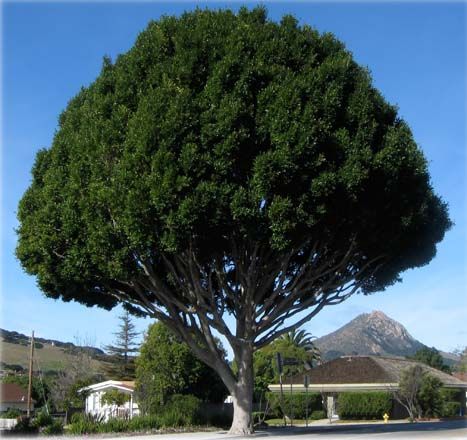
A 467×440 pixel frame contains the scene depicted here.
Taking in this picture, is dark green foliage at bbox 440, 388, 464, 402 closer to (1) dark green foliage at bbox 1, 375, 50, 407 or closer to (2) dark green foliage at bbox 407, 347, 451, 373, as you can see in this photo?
(2) dark green foliage at bbox 407, 347, 451, 373

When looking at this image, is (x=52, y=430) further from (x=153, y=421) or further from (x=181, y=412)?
(x=181, y=412)

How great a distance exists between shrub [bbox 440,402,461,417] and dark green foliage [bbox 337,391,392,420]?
420cm

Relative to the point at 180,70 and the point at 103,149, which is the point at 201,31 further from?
the point at 103,149

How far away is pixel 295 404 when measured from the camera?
51469 millimetres

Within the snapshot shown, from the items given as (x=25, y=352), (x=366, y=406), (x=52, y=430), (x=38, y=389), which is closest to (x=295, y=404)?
(x=366, y=406)

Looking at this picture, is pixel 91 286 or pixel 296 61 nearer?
pixel 296 61

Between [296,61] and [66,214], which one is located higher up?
[296,61]

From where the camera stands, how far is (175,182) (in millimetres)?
20844

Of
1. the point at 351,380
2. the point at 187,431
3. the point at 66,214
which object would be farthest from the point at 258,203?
the point at 351,380

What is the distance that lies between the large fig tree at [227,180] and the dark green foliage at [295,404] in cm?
2418

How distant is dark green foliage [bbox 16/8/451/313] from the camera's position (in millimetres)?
21109

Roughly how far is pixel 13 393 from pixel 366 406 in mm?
38143

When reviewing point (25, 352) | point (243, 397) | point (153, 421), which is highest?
point (25, 352)

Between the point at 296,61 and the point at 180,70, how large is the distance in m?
4.01
